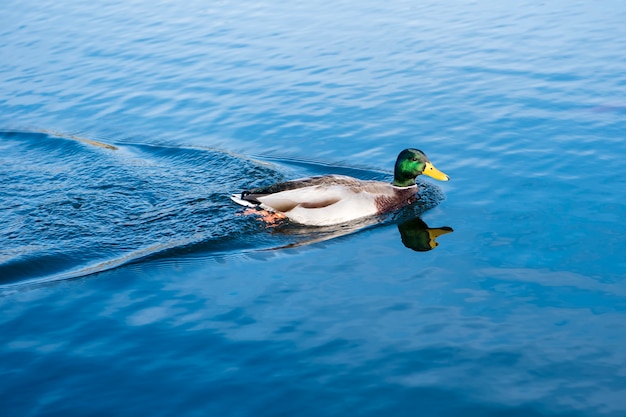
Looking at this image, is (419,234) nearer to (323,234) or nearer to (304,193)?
(323,234)

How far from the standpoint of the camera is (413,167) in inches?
393

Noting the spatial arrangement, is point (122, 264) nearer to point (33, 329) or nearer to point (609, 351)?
point (33, 329)

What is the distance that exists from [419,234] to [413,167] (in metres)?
1.15

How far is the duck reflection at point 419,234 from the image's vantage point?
8789 millimetres

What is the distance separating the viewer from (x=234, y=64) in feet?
53.6

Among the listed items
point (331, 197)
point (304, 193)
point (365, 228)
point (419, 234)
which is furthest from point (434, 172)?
point (304, 193)

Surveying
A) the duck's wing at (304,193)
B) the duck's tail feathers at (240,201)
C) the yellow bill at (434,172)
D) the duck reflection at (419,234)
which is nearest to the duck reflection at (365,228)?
the duck reflection at (419,234)

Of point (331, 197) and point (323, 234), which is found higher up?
point (331, 197)

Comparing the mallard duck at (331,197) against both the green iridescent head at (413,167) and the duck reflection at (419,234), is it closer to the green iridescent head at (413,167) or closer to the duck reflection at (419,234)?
the green iridescent head at (413,167)

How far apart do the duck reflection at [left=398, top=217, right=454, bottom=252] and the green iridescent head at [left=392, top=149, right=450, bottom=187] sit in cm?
66

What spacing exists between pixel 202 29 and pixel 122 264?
12041 mm

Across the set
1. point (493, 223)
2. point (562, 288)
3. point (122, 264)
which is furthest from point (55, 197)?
point (562, 288)

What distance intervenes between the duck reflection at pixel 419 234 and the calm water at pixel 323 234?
0.17 ft

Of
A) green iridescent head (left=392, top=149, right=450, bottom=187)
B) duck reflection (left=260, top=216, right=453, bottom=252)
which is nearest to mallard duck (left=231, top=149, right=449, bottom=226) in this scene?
green iridescent head (left=392, top=149, right=450, bottom=187)
